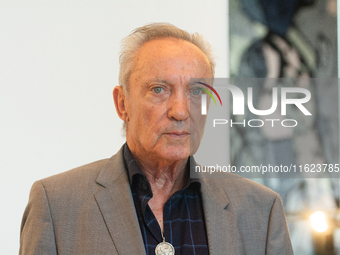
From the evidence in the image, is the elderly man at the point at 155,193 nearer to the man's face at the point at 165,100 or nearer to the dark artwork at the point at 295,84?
the man's face at the point at 165,100

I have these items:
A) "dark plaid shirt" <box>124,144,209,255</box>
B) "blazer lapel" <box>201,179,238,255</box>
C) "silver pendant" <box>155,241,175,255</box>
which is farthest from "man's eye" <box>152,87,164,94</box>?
"silver pendant" <box>155,241,175,255</box>

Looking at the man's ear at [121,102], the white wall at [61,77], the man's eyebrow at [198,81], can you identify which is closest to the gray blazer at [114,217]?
the man's ear at [121,102]

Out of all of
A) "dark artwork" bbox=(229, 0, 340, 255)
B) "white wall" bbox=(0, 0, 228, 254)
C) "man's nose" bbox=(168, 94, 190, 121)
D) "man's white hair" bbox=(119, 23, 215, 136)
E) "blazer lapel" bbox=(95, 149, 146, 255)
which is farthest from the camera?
"dark artwork" bbox=(229, 0, 340, 255)

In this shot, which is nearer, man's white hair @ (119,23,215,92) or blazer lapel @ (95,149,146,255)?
blazer lapel @ (95,149,146,255)

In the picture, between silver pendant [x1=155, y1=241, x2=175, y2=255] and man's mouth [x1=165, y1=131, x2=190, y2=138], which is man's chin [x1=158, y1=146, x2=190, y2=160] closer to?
man's mouth [x1=165, y1=131, x2=190, y2=138]

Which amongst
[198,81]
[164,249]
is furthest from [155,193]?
[198,81]

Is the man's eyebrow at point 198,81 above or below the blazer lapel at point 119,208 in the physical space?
above

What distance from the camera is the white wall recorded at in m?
2.25

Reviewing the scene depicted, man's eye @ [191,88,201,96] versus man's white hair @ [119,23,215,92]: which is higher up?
man's white hair @ [119,23,215,92]

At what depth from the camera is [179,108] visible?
4.61ft

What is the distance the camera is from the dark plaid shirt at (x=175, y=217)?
4.40 feet

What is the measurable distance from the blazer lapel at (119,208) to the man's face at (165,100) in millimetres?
145

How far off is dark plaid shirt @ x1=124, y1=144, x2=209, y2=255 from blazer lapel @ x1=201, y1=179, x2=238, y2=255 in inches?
1.2

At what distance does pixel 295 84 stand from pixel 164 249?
4.96 ft
